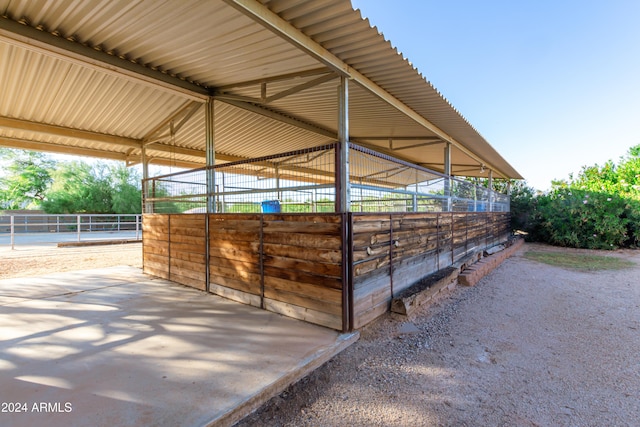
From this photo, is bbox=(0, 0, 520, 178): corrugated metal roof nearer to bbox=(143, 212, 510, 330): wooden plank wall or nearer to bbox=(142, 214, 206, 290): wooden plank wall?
bbox=(143, 212, 510, 330): wooden plank wall

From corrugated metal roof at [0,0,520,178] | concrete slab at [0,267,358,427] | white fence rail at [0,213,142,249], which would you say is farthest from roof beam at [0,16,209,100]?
white fence rail at [0,213,142,249]

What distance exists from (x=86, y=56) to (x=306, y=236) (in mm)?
3373

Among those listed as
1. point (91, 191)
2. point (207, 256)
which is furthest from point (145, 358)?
point (91, 191)

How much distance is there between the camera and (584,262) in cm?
712

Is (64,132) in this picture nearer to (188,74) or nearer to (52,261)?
(188,74)

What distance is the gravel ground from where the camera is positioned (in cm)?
172

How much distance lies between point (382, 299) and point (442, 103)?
3209mm

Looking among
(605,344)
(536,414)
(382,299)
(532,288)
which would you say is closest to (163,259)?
(382,299)

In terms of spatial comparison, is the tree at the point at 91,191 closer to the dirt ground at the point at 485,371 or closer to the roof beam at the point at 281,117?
the roof beam at the point at 281,117

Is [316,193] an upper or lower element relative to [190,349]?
upper

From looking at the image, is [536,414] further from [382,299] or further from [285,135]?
[285,135]

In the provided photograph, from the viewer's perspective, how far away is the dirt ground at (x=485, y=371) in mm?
1727

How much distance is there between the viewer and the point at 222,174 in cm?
426

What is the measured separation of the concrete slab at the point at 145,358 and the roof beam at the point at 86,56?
3.00 meters
